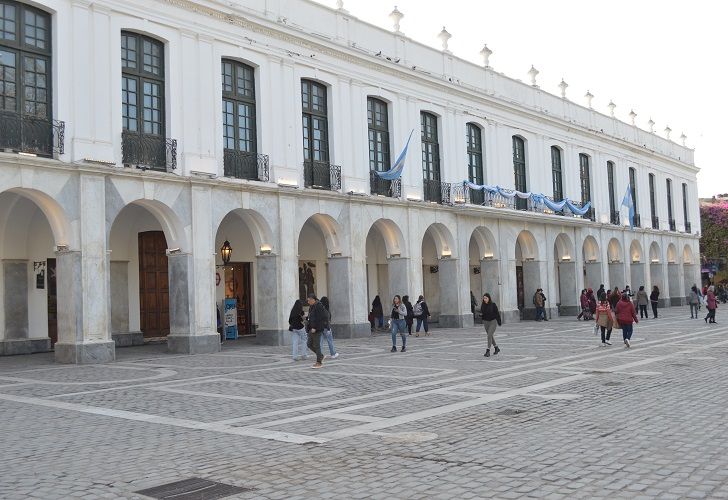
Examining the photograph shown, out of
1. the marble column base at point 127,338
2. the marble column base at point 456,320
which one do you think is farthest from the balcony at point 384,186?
the marble column base at point 127,338

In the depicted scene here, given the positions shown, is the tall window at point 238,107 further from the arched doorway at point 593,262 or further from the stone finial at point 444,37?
the arched doorway at point 593,262

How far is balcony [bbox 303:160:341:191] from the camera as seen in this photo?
25422 mm

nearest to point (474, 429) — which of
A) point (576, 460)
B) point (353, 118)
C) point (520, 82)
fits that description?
point (576, 460)

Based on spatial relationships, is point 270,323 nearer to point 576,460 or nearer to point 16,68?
point 16,68

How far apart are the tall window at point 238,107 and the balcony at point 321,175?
87.8 inches

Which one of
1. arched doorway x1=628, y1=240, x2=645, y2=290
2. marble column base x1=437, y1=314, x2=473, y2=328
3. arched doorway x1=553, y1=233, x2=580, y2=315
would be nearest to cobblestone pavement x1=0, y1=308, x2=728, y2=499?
marble column base x1=437, y1=314, x2=473, y2=328

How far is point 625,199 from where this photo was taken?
41781 mm

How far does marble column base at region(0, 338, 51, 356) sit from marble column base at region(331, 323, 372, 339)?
926 centimetres

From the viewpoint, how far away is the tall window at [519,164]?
36406 mm

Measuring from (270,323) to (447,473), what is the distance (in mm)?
17215

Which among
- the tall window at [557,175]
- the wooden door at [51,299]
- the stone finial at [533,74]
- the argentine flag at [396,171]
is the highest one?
the stone finial at [533,74]

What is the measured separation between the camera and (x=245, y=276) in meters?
28.7

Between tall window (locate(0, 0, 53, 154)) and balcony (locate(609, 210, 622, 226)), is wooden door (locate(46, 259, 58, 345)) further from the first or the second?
balcony (locate(609, 210, 622, 226))

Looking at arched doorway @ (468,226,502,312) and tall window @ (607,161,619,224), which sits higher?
tall window @ (607,161,619,224)
